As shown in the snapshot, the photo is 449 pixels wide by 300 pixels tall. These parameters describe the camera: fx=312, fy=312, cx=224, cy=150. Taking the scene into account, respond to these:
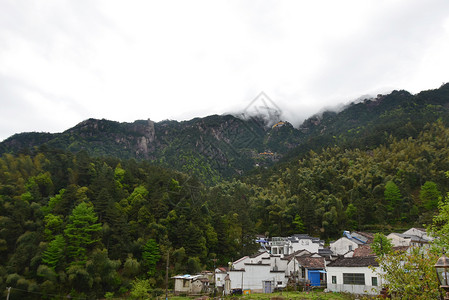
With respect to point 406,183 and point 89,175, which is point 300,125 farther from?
point 89,175

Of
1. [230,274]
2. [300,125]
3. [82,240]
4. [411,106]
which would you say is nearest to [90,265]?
[82,240]

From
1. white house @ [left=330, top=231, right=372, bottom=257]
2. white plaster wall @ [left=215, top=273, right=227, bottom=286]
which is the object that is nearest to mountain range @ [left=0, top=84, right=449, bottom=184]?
white house @ [left=330, top=231, right=372, bottom=257]

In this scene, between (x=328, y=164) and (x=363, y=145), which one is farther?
(x=363, y=145)

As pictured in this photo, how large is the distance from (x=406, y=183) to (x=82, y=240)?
5406 cm

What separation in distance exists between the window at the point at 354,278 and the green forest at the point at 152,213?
1549 cm

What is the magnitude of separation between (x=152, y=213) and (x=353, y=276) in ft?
80.0

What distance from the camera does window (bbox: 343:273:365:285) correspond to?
2381cm

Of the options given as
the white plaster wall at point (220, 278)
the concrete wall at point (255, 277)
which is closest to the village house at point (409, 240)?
the concrete wall at point (255, 277)

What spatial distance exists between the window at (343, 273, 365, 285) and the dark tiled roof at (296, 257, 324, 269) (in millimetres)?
4983

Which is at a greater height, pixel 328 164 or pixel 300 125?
pixel 300 125

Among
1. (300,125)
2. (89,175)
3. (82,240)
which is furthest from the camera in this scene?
(300,125)

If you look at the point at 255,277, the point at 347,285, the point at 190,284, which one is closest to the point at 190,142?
the point at 190,284

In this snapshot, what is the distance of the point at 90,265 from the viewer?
94.8 ft

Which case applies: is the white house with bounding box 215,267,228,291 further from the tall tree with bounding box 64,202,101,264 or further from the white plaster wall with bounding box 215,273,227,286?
the tall tree with bounding box 64,202,101,264
